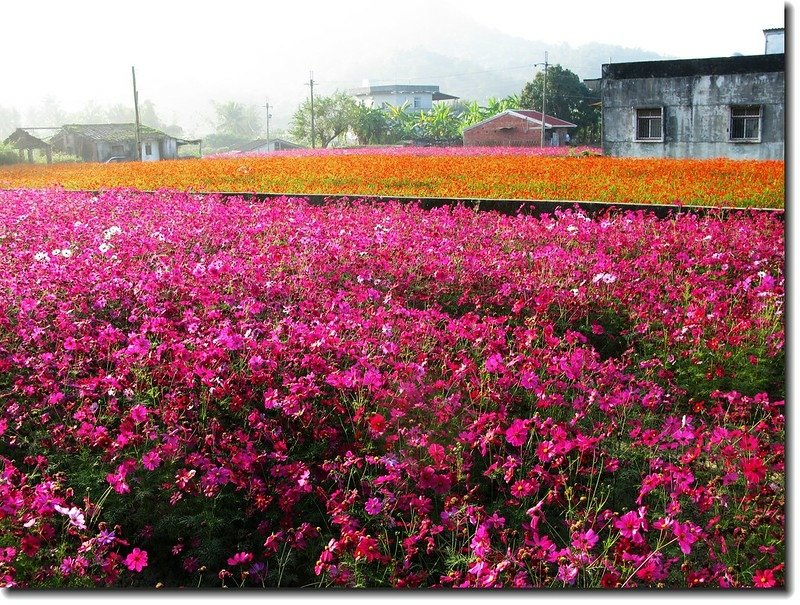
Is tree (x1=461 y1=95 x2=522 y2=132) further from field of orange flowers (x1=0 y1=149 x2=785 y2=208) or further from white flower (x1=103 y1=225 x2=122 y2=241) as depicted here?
white flower (x1=103 y1=225 x2=122 y2=241)

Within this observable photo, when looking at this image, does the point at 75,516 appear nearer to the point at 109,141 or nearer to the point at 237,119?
the point at 237,119

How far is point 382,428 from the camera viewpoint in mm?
2709

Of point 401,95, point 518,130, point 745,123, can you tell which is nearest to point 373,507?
point 401,95

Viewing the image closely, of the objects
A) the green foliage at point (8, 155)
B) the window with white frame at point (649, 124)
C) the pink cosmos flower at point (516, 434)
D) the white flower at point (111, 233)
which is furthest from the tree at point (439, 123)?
the pink cosmos flower at point (516, 434)

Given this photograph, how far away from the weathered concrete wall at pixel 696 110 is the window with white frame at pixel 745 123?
53 mm

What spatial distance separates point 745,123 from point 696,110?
5.93 feet

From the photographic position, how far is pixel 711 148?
7.45 metres

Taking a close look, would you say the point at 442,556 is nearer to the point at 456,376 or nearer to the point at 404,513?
the point at 404,513

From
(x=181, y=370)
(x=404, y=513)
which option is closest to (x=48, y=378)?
(x=181, y=370)

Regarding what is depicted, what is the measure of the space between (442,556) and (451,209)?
5.10m

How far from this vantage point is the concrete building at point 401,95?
A: 181 inches

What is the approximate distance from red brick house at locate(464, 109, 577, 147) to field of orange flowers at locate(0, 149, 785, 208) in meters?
0.23

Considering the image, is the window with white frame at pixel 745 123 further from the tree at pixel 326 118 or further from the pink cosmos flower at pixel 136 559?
the pink cosmos flower at pixel 136 559

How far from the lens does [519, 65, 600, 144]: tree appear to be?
4824mm
